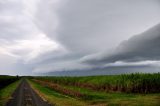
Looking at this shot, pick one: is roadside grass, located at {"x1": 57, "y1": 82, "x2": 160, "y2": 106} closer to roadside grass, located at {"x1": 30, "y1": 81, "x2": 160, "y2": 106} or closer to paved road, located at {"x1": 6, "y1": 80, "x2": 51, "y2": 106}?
roadside grass, located at {"x1": 30, "y1": 81, "x2": 160, "y2": 106}

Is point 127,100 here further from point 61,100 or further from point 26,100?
point 26,100

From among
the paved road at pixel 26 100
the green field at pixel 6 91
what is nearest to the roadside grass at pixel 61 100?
the paved road at pixel 26 100

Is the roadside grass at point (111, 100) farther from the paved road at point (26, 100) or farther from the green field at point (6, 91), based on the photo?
the green field at point (6, 91)

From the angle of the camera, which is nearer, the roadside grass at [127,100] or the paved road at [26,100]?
the roadside grass at [127,100]

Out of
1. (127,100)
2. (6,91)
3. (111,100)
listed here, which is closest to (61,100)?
(111,100)

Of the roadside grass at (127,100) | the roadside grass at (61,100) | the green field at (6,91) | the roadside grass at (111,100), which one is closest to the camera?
the roadside grass at (127,100)

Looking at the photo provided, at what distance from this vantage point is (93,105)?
29.7 metres

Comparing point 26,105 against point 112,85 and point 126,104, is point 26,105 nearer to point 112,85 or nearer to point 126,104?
point 126,104

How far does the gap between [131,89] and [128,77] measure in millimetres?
4446

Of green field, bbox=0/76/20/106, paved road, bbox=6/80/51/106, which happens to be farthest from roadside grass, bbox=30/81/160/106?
green field, bbox=0/76/20/106

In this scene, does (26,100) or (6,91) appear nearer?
(26,100)

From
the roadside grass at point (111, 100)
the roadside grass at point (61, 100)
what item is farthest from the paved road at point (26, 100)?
the roadside grass at point (111, 100)

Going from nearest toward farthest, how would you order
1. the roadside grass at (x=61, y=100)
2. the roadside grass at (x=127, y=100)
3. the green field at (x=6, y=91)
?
the roadside grass at (x=127, y=100) < the roadside grass at (x=61, y=100) < the green field at (x=6, y=91)

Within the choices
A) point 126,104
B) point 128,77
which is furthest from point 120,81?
point 126,104
